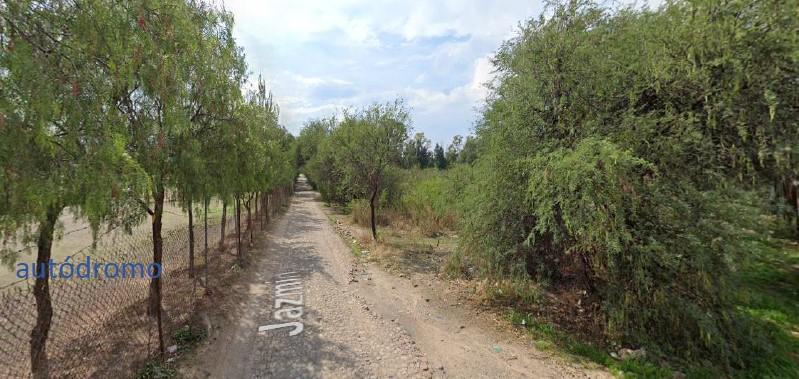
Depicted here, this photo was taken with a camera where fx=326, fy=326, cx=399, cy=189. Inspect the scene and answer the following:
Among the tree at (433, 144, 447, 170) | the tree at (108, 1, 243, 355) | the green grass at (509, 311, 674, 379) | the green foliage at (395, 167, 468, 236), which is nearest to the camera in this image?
the tree at (108, 1, 243, 355)

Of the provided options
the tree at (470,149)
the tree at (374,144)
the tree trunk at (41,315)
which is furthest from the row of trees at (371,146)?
the tree trunk at (41,315)

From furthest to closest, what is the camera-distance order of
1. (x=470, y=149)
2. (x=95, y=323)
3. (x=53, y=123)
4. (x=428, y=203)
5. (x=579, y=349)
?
(x=428, y=203), (x=470, y=149), (x=579, y=349), (x=95, y=323), (x=53, y=123)

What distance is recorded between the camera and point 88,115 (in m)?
2.21

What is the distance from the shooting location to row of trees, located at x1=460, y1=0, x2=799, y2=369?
4547 millimetres

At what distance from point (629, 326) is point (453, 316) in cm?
287

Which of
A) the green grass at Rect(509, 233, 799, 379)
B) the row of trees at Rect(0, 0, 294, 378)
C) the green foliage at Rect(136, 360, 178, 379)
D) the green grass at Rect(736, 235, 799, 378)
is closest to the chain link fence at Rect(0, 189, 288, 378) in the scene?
the green foliage at Rect(136, 360, 178, 379)

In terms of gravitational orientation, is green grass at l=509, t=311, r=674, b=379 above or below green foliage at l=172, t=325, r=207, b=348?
below

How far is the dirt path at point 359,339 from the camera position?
436 centimetres

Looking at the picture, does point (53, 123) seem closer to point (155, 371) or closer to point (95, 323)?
point (155, 371)

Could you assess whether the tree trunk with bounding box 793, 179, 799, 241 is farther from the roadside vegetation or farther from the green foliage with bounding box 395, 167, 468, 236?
the green foliage with bounding box 395, 167, 468, 236

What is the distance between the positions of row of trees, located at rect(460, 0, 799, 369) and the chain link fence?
6.04 meters

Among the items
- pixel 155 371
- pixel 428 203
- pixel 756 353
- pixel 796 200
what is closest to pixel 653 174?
Answer: pixel 756 353

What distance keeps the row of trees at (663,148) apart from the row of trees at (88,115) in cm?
511

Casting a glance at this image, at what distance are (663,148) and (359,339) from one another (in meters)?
5.48
